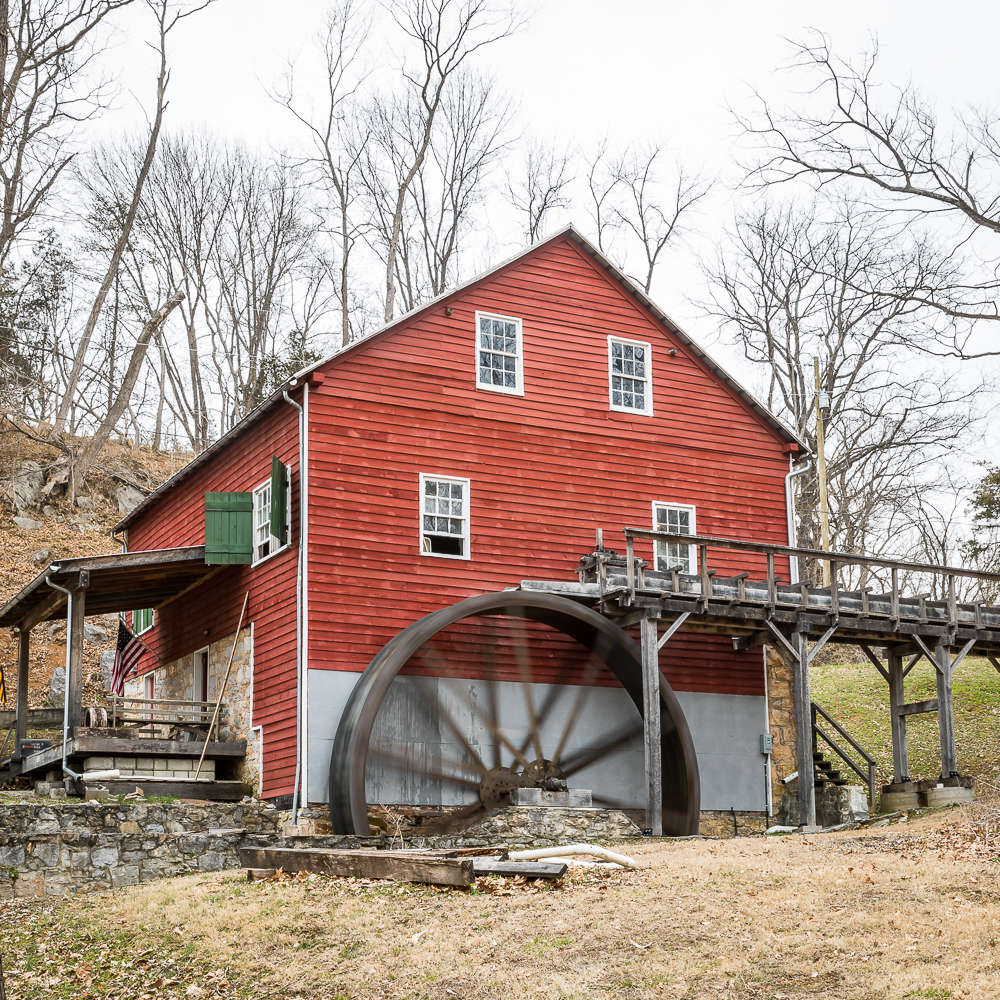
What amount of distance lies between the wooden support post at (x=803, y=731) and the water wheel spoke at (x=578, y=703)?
2.80 metres

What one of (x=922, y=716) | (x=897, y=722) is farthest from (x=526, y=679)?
(x=922, y=716)

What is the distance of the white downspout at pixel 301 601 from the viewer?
1445 cm

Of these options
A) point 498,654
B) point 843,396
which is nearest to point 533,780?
point 498,654

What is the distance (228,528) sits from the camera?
1666 centimetres

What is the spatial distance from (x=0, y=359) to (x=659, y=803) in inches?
871

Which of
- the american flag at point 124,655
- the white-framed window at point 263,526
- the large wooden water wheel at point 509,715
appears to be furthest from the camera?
the american flag at point 124,655

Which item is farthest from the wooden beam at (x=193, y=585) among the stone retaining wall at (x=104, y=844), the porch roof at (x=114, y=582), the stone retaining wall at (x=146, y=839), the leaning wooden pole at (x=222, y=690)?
Result: the stone retaining wall at (x=104, y=844)

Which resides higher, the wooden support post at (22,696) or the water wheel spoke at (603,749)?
the wooden support post at (22,696)

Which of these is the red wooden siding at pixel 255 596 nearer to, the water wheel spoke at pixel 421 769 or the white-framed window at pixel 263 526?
the white-framed window at pixel 263 526

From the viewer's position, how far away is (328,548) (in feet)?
49.9

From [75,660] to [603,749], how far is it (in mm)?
7060

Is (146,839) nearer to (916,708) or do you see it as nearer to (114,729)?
(114,729)

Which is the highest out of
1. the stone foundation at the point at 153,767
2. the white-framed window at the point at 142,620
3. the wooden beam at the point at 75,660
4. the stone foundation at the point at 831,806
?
the white-framed window at the point at 142,620

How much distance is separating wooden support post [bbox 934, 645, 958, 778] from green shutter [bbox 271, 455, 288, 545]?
976 cm
